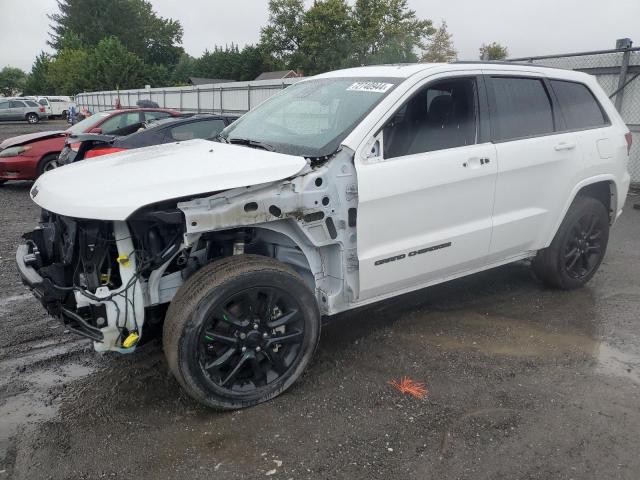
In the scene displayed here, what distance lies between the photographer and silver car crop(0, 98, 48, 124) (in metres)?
33.9

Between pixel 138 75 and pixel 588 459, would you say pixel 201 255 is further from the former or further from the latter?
pixel 138 75

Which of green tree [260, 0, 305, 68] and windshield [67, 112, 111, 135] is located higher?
green tree [260, 0, 305, 68]

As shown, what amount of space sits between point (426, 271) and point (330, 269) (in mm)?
744

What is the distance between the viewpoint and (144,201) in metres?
2.69

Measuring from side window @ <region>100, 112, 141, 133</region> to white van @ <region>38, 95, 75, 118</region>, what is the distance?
2870cm

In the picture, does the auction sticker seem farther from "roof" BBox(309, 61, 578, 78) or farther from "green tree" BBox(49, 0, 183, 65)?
"green tree" BBox(49, 0, 183, 65)

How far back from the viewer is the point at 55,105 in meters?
38.8

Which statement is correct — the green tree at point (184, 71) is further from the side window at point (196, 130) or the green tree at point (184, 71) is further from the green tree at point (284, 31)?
the side window at point (196, 130)

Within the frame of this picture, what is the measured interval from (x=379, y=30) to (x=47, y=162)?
5162 cm

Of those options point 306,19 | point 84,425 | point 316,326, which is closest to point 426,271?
point 316,326

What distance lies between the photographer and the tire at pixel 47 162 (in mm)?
10344

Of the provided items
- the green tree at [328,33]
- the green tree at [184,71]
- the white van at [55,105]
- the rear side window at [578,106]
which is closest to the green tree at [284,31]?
the green tree at [328,33]

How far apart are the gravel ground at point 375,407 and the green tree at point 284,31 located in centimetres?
6156

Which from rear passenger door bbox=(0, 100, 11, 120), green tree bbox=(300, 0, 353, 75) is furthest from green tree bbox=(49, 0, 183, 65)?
rear passenger door bbox=(0, 100, 11, 120)
